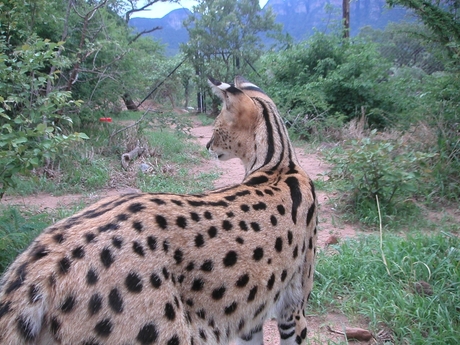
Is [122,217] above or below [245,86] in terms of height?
below

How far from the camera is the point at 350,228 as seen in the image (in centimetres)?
561

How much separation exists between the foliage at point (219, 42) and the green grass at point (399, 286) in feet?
57.0

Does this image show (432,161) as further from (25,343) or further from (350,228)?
(25,343)

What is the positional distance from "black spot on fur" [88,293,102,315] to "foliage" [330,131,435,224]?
179 inches

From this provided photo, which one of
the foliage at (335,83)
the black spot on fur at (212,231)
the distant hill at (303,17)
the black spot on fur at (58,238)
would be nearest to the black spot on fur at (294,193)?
the black spot on fur at (212,231)

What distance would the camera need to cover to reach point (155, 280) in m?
1.81

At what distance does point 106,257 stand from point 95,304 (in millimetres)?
188

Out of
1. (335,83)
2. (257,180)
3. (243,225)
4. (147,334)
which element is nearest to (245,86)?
(257,180)

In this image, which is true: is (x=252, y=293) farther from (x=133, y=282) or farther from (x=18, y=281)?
(x=18, y=281)

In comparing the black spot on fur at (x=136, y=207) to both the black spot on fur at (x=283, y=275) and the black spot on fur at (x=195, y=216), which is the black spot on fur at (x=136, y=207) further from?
the black spot on fur at (x=283, y=275)

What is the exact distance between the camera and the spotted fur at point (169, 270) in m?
1.66

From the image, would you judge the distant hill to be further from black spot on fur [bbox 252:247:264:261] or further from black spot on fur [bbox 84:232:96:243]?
black spot on fur [bbox 84:232:96:243]

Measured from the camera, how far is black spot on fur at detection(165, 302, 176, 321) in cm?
179

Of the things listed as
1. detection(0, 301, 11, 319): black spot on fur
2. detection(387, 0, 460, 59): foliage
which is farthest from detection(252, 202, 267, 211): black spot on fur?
detection(387, 0, 460, 59): foliage
